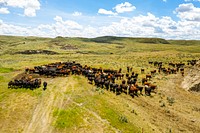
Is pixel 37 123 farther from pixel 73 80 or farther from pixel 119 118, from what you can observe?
pixel 73 80

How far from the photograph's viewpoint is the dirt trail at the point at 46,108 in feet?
77.8

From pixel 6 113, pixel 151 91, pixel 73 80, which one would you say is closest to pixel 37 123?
pixel 6 113

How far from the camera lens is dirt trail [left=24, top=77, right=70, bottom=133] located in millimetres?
23711

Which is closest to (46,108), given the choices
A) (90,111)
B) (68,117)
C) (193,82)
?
(68,117)

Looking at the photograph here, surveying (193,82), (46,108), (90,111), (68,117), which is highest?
(193,82)

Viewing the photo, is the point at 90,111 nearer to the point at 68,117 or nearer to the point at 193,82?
the point at 68,117

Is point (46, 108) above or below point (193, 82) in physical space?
below

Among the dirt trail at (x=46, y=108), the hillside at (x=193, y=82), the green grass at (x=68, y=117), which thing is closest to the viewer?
the green grass at (x=68, y=117)

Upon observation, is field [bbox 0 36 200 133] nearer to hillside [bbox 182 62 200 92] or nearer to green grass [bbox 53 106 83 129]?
green grass [bbox 53 106 83 129]

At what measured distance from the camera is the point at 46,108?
27.8m

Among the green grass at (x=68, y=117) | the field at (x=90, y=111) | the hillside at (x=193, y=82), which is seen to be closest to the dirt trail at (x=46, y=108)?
the field at (x=90, y=111)

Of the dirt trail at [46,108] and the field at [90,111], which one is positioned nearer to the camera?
the dirt trail at [46,108]

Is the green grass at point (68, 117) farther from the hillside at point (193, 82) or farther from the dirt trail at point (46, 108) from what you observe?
the hillside at point (193, 82)

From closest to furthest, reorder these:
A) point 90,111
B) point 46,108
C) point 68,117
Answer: point 68,117 < point 90,111 < point 46,108
